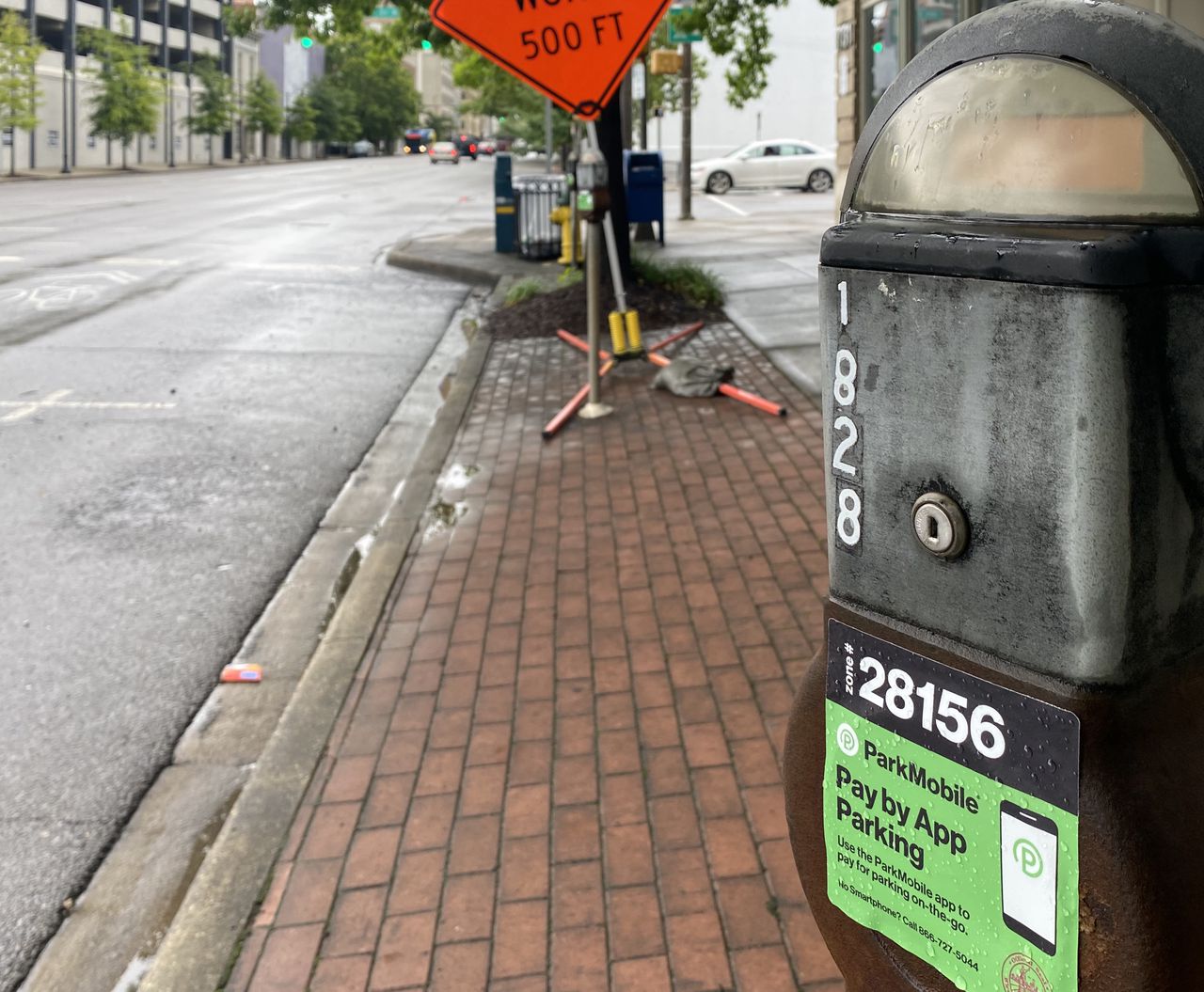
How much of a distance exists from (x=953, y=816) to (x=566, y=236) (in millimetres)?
14784

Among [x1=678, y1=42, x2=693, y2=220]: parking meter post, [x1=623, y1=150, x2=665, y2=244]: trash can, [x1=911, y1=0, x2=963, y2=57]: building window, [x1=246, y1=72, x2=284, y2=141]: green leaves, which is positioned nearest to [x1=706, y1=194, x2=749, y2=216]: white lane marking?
[x1=678, y1=42, x2=693, y2=220]: parking meter post

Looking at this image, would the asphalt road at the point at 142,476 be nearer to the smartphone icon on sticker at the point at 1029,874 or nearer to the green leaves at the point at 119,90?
the smartphone icon on sticker at the point at 1029,874

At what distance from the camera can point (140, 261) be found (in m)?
16.4

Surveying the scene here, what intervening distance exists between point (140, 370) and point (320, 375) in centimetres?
138

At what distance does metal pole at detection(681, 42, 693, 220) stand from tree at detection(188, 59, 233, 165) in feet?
165

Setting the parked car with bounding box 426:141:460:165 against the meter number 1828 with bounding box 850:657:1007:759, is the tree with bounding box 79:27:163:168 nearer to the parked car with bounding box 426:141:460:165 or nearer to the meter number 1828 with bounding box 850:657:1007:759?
the parked car with bounding box 426:141:460:165

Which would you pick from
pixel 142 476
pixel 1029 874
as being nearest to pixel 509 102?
pixel 142 476

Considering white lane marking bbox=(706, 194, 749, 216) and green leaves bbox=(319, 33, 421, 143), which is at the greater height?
green leaves bbox=(319, 33, 421, 143)

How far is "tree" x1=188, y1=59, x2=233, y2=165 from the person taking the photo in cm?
6650

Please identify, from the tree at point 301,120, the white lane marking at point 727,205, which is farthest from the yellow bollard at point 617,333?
the tree at point 301,120

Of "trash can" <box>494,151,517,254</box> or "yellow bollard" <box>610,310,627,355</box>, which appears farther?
"trash can" <box>494,151,517,254</box>

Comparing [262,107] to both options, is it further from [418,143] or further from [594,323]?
[594,323]

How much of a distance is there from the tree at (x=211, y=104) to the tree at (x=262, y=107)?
5668 mm

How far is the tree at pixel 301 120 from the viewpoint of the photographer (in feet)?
280
